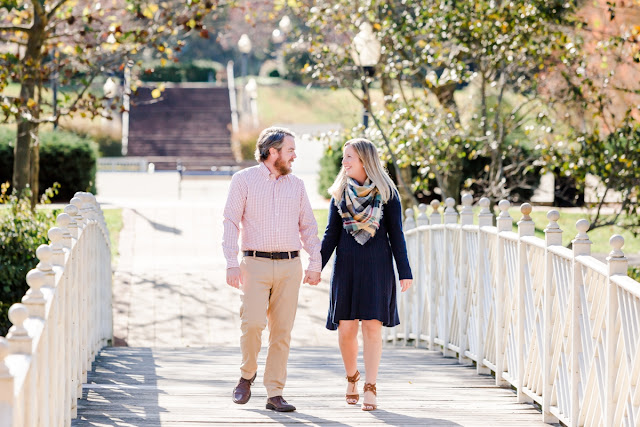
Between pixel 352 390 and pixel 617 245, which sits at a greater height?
pixel 617 245

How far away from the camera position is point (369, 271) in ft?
19.8

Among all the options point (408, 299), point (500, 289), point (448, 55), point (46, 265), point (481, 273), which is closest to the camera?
point (46, 265)

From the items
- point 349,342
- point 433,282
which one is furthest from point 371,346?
point 433,282

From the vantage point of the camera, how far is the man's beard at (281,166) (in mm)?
5922

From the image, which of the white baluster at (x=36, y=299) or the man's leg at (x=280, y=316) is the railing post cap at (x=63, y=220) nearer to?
the man's leg at (x=280, y=316)

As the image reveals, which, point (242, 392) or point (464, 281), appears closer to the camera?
point (242, 392)

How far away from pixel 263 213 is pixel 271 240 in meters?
0.16

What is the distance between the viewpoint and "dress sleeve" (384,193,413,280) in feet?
19.9

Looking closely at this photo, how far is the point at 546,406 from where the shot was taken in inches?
229

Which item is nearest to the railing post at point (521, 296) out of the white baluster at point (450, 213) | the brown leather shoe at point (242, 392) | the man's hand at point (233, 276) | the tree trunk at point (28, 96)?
the brown leather shoe at point (242, 392)

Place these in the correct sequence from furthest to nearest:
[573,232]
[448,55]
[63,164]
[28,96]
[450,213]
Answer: [63,164]
[573,232]
[28,96]
[448,55]
[450,213]

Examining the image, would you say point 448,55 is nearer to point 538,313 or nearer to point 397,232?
point 397,232

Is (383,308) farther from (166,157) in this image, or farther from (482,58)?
(166,157)

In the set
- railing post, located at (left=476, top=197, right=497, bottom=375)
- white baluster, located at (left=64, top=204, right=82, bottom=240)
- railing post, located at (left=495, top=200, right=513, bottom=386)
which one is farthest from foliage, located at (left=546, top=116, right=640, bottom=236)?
white baluster, located at (left=64, top=204, right=82, bottom=240)
